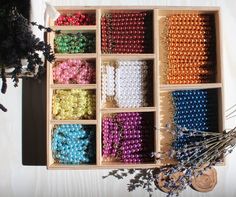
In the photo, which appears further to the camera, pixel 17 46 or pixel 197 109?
pixel 197 109

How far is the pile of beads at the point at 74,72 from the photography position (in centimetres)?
145

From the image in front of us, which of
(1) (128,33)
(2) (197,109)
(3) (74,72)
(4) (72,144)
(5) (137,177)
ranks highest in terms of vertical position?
(1) (128,33)

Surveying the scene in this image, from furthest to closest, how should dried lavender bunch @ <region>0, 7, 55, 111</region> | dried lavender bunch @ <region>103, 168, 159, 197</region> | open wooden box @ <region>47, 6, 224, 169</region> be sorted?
dried lavender bunch @ <region>103, 168, 159, 197</region>, open wooden box @ <region>47, 6, 224, 169</region>, dried lavender bunch @ <region>0, 7, 55, 111</region>

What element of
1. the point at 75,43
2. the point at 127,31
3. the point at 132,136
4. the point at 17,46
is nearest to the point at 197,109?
the point at 132,136

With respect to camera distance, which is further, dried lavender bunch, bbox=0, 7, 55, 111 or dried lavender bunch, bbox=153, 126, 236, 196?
dried lavender bunch, bbox=153, 126, 236, 196

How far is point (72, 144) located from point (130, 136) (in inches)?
7.0

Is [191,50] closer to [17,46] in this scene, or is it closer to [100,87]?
[100,87]

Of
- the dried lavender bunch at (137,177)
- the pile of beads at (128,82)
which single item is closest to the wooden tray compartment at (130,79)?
the pile of beads at (128,82)

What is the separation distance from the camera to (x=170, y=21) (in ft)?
4.90

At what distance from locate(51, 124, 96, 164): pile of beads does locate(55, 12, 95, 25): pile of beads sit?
0.31 metres

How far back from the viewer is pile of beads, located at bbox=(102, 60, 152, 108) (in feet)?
4.82

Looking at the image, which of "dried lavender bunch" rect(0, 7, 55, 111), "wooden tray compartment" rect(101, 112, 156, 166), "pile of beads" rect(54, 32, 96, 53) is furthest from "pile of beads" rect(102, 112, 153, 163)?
"dried lavender bunch" rect(0, 7, 55, 111)

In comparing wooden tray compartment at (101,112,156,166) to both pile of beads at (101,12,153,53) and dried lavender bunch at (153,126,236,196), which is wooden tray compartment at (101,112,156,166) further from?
pile of beads at (101,12,153,53)

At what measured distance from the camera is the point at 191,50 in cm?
148
